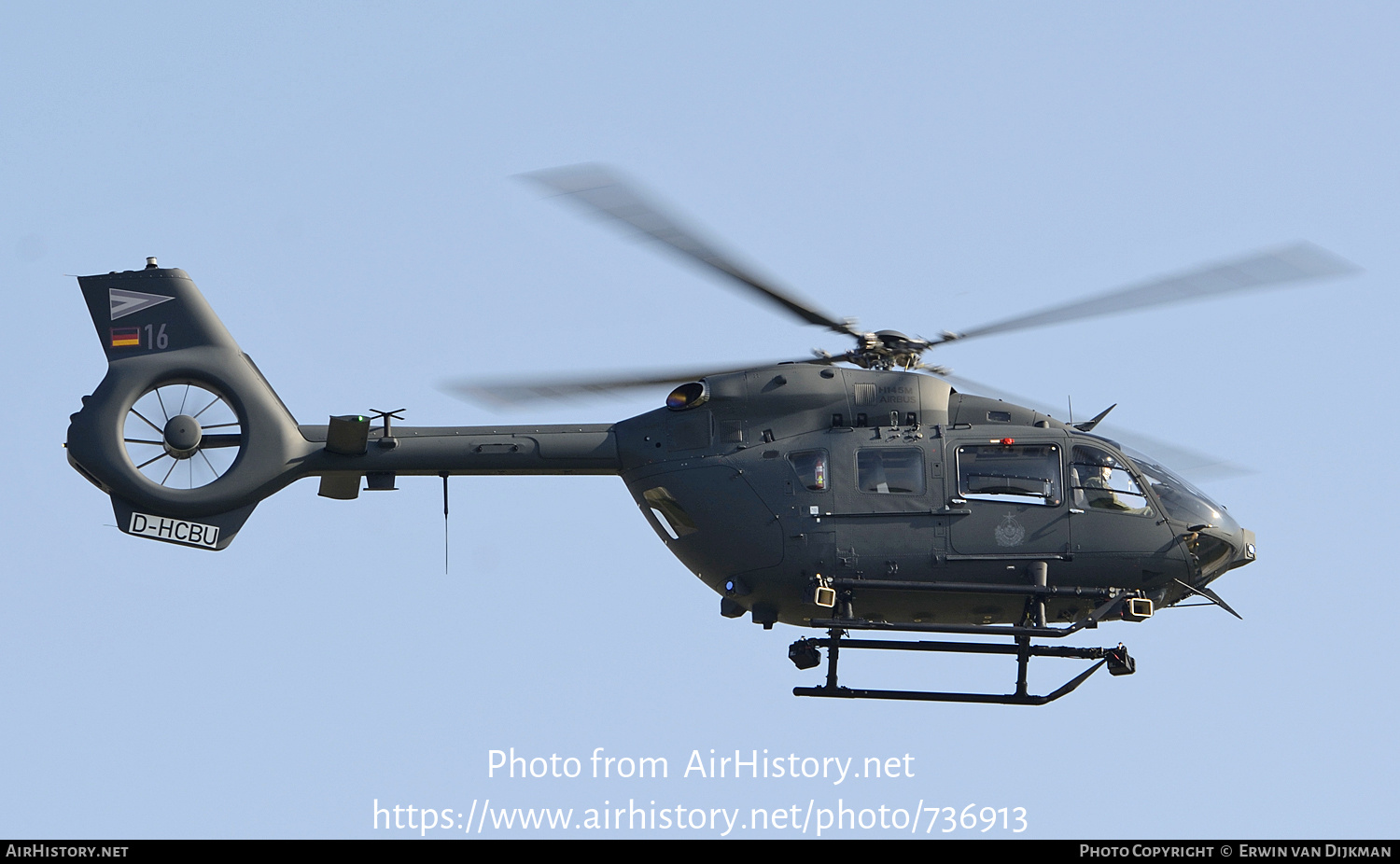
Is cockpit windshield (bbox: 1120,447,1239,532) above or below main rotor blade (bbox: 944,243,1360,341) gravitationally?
below

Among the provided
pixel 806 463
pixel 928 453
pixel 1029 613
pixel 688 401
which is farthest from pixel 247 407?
pixel 1029 613

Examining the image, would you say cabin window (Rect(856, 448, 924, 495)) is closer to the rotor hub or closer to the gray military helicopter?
the gray military helicopter

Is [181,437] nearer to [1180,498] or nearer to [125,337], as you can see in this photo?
[125,337]

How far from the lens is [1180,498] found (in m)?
20.7

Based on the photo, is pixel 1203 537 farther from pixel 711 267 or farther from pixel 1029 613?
pixel 711 267

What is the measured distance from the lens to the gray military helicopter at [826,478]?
20172 mm

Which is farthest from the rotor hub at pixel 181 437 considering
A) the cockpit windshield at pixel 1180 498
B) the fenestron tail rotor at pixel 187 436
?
the cockpit windshield at pixel 1180 498

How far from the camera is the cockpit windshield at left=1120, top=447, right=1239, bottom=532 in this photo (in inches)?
809

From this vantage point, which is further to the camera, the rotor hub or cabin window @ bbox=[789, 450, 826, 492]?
the rotor hub

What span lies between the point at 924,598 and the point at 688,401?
11.7 feet

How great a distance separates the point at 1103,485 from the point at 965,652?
2.46m

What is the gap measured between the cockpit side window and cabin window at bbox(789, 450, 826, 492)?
280cm

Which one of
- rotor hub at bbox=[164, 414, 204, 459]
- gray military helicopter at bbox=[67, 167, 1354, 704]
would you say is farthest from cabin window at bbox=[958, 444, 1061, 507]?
rotor hub at bbox=[164, 414, 204, 459]

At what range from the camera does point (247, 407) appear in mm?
21766
